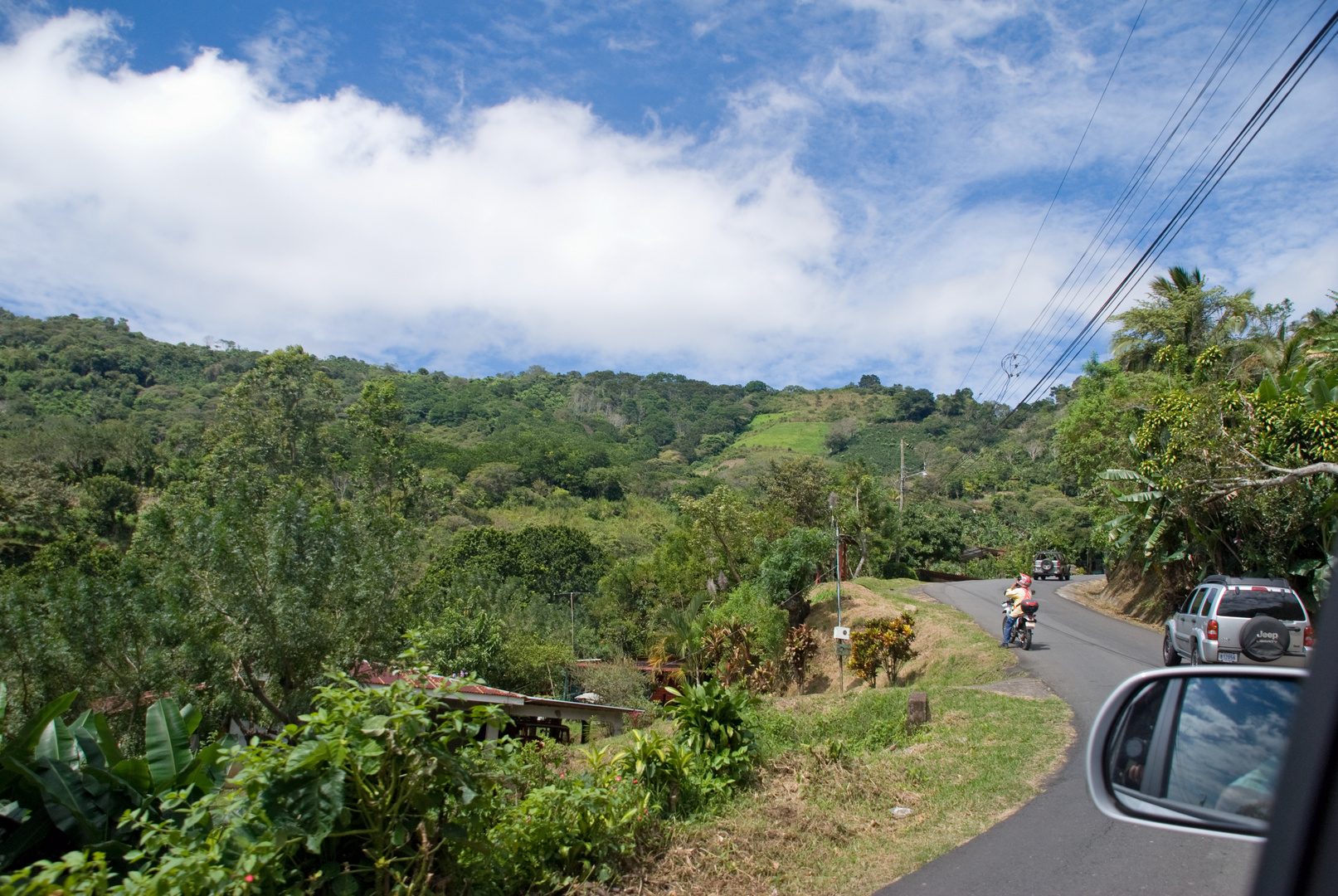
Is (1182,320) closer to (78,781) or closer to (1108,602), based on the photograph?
(1108,602)

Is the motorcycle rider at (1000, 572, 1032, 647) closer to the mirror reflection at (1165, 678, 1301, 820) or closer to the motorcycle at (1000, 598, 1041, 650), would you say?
the motorcycle at (1000, 598, 1041, 650)

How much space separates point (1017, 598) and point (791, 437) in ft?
358

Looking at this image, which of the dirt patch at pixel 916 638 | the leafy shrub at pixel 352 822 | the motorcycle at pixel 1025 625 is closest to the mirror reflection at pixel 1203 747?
the leafy shrub at pixel 352 822

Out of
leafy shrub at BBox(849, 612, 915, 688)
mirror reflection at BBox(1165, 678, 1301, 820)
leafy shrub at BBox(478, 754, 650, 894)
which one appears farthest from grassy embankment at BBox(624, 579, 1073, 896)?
leafy shrub at BBox(849, 612, 915, 688)

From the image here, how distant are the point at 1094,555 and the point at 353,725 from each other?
189ft

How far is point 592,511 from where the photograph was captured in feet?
263

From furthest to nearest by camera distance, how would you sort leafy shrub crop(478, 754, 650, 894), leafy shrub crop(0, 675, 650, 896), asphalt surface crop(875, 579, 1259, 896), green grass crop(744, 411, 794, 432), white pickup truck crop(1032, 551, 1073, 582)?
1. green grass crop(744, 411, 794, 432)
2. white pickup truck crop(1032, 551, 1073, 582)
3. leafy shrub crop(478, 754, 650, 894)
4. asphalt surface crop(875, 579, 1259, 896)
5. leafy shrub crop(0, 675, 650, 896)

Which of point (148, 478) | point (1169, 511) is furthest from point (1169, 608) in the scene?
point (148, 478)

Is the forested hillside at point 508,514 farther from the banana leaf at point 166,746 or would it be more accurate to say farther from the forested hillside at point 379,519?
the banana leaf at point 166,746

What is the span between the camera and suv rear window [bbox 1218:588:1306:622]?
1216 cm

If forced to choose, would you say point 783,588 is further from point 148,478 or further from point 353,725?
point 148,478

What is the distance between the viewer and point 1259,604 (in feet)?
40.1

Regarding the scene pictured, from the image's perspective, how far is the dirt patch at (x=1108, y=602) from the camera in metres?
23.4

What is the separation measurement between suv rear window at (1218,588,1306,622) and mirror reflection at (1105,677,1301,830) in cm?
1240
